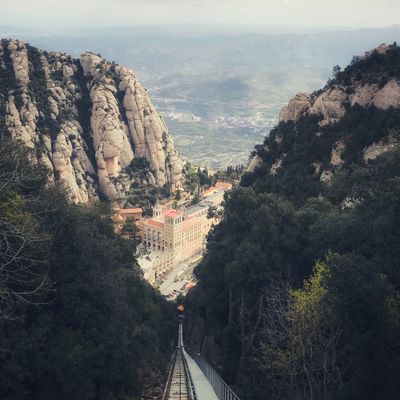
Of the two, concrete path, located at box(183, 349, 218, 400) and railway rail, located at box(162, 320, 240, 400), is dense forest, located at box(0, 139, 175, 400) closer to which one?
railway rail, located at box(162, 320, 240, 400)

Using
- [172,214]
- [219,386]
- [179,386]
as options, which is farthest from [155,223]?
[219,386]

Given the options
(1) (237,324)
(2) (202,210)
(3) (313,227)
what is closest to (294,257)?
(3) (313,227)

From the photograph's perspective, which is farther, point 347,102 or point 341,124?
point 347,102

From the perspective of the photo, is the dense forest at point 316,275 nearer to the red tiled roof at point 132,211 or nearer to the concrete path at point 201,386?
the concrete path at point 201,386

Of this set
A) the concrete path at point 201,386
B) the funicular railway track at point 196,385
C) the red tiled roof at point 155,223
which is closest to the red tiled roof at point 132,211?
the red tiled roof at point 155,223

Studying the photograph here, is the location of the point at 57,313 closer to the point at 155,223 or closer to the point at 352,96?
the point at 352,96

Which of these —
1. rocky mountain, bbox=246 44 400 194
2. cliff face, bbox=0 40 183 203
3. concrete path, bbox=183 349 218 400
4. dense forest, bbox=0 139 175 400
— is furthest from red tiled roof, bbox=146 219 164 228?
concrete path, bbox=183 349 218 400
